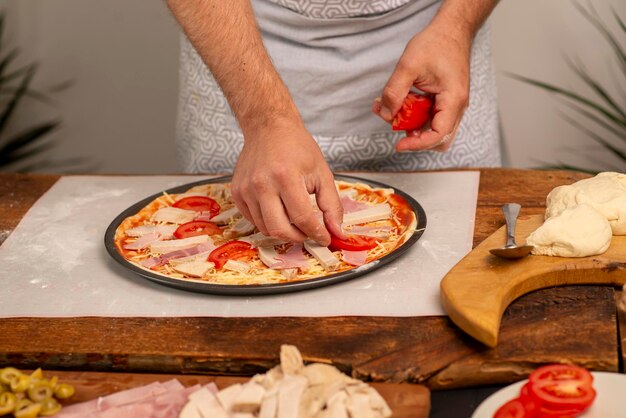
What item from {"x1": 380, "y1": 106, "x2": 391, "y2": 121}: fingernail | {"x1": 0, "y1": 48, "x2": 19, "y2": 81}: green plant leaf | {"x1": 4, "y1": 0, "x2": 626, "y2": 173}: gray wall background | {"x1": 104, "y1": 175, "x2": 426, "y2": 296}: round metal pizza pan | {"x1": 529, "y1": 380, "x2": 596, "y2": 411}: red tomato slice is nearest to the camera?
{"x1": 529, "y1": 380, "x2": 596, "y2": 411}: red tomato slice

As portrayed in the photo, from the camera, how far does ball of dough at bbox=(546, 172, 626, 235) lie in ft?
6.57

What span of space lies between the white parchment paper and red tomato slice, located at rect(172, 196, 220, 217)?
0.70ft

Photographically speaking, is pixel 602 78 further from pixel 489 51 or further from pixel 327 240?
pixel 327 240

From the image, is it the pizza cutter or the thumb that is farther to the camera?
the thumb

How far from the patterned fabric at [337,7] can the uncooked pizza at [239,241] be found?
1.64 feet

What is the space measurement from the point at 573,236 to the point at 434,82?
66cm

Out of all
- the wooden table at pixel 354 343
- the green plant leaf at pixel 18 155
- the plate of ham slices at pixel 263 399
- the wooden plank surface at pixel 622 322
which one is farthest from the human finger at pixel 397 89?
the green plant leaf at pixel 18 155

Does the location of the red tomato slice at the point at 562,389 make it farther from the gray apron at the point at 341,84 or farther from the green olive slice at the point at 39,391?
the gray apron at the point at 341,84

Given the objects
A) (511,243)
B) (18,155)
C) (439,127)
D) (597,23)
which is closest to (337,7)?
(439,127)

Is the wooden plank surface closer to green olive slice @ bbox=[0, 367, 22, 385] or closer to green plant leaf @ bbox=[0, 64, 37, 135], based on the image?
green olive slice @ bbox=[0, 367, 22, 385]

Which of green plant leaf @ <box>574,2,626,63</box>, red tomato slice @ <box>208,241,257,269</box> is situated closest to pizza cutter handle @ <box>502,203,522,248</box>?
red tomato slice @ <box>208,241,257,269</box>

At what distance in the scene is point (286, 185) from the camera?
1907 millimetres

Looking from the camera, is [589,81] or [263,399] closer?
[263,399]

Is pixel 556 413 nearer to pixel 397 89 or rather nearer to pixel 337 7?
pixel 397 89
